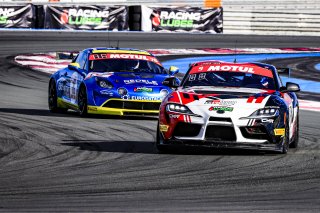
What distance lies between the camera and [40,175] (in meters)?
8.62

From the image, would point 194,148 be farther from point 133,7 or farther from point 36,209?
point 133,7

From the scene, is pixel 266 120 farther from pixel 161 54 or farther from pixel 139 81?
pixel 161 54

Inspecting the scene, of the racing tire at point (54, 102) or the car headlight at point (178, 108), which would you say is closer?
the car headlight at point (178, 108)

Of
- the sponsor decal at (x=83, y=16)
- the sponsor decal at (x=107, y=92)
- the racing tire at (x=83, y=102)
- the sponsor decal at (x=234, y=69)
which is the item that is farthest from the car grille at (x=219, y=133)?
the sponsor decal at (x=83, y=16)

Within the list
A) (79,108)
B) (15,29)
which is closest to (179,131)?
(79,108)

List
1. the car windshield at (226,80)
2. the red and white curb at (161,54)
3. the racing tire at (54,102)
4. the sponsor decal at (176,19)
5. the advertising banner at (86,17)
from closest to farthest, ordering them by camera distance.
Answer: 1. the car windshield at (226,80)
2. the racing tire at (54,102)
3. the red and white curb at (161,54)
4. the advertising banner at (86,17)
5. the sponsor decal at (176,19)

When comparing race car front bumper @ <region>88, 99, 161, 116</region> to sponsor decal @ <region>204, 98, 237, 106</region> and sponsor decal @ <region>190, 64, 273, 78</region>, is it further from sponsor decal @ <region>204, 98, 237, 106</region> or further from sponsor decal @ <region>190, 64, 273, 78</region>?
sponsor decal @ <region>204, 98, 237, 106</region>

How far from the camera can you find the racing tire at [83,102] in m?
15.1

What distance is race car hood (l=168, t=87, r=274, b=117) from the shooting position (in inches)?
402

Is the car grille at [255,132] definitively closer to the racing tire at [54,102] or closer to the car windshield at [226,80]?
the car windshield at [226,80]

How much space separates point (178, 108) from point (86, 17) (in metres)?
31.7

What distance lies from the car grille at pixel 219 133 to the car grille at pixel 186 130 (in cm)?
13

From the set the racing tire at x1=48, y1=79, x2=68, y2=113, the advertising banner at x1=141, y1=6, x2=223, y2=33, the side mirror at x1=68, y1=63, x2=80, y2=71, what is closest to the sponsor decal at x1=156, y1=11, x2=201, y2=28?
the advertising banner at x1=141, y1=6, x2=223, y2=33

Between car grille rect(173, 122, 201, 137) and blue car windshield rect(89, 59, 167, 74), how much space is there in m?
5.41
